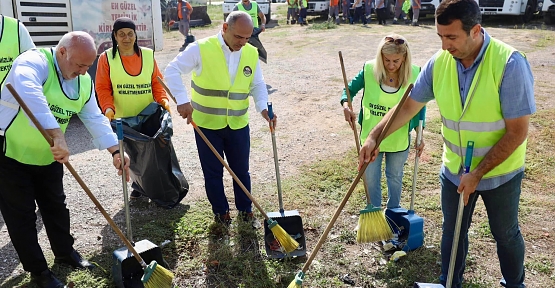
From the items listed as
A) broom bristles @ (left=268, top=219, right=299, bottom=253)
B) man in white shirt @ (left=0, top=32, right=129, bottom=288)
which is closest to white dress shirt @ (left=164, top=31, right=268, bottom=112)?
man in white shirt @ (left=0, top=32, right=129, bottom=288)

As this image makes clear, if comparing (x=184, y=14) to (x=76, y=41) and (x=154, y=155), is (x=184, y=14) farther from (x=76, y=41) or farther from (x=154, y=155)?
(x=76, y=41)

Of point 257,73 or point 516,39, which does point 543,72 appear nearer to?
point 516,39

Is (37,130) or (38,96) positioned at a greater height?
(38,96)

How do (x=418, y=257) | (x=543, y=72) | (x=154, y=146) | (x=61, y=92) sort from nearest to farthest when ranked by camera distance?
(x=61, y=92), (x=418, y=257), (x=154, y=146), (x=543, y=72)

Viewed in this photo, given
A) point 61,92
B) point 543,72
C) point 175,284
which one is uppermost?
point 61,92

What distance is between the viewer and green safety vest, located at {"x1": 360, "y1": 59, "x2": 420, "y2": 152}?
11.7 feet

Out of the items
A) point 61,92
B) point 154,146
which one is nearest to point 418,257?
point 154,146

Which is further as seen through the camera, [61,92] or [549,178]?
[549,178]

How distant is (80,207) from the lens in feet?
14.8

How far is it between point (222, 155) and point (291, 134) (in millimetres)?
2712

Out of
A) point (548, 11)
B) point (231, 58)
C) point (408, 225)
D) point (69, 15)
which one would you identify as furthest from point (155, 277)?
point (548, 11)

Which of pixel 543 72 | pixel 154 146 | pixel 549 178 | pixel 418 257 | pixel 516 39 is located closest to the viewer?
pixel 418 257

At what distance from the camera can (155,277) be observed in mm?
3025

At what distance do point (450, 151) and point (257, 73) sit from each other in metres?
1.81
